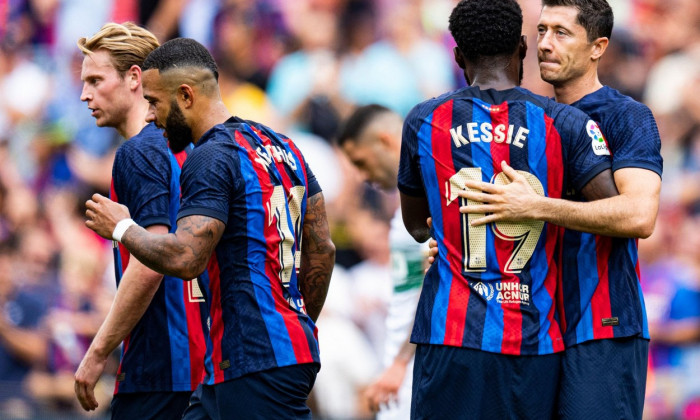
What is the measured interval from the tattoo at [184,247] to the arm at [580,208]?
110 cm

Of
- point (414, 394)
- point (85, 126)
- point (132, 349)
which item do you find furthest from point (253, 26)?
point (414, 394)

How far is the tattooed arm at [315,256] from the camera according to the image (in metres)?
5.15

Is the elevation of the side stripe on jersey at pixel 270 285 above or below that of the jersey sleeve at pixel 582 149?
below

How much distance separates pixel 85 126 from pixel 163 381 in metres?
7.97

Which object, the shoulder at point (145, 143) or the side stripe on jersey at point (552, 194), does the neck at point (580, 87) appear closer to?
the side stripe on jersey at point (552, 194)

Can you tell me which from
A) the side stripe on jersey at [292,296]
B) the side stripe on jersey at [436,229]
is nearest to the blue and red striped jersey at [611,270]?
the side stripe on jersey at [436,229]

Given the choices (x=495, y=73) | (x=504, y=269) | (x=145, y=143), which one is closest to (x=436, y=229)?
(x=504, y=269)

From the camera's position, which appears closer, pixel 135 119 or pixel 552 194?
pixel 552 194

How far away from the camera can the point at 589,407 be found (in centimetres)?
453

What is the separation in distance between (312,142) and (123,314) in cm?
715

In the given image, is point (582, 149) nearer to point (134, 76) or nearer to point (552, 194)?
point (552, 194)

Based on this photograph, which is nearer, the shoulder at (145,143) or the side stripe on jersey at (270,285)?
the side stripe on jersey at (270,285)

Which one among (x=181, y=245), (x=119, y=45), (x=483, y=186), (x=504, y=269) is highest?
(x=119, y=45)

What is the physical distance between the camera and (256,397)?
4551 mm
